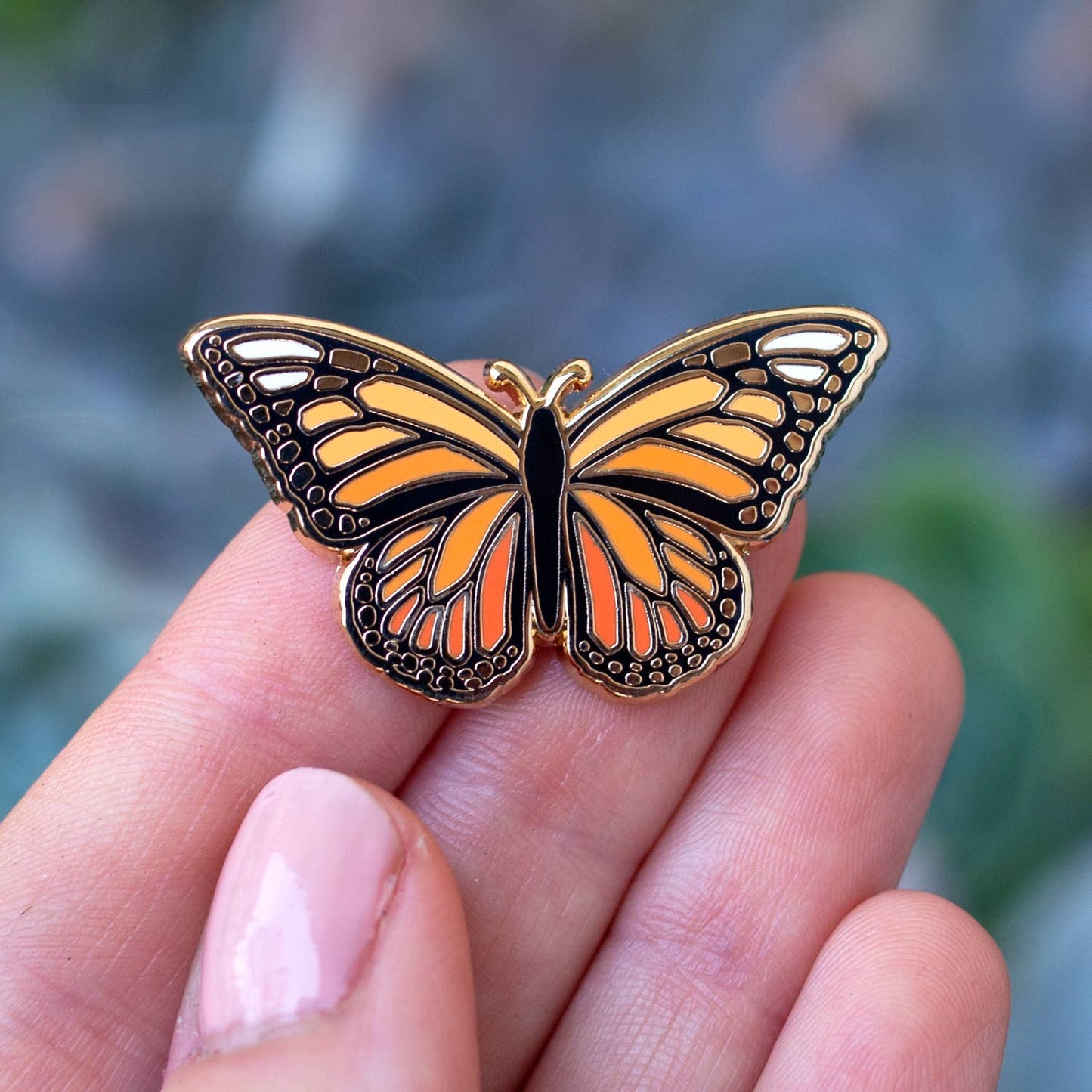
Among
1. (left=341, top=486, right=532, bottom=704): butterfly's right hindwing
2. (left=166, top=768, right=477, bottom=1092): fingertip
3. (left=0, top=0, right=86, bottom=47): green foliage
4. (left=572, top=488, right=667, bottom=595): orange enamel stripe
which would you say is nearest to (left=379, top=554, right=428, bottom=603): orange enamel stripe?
(left=341, top=486, right=532, bottom=704): butterfly's right hindwing

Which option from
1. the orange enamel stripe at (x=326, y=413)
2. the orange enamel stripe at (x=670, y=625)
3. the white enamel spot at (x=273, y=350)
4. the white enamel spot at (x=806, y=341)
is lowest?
the orange enamel stripe at (x=670, y=625)

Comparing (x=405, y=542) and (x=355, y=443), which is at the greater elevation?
(x=355, y=443)

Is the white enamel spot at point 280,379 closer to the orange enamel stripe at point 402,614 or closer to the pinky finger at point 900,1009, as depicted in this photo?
the orange enamel stripe at point 402,614

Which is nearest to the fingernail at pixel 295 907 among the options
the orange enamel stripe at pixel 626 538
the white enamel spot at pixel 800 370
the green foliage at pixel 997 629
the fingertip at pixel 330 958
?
the fingertip at pixel 330 958

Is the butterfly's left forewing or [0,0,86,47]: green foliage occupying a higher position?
[0,0,86,47]: green foliage

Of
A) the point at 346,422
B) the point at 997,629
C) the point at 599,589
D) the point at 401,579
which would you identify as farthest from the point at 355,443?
the point at 997,629

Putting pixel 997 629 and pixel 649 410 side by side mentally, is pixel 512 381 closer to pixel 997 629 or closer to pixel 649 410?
pixel 649 410

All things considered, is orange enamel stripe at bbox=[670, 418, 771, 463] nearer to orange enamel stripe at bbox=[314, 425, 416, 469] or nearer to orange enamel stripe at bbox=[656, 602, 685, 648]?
orange enamel stripe at bbox=[656, 602, 685, 648]
